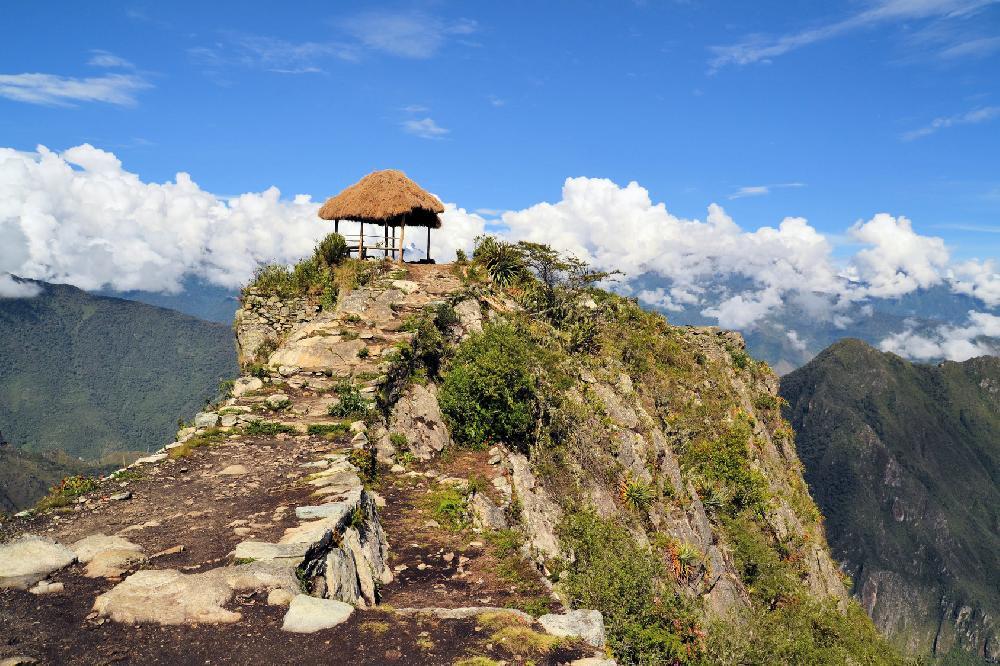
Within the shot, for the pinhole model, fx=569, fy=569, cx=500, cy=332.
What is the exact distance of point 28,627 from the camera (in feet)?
20.4

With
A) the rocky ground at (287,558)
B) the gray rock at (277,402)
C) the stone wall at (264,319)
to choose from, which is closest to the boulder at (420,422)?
the rocky ground at (287,558)

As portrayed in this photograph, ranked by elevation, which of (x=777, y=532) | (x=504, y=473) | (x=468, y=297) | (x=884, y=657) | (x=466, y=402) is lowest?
(x=884, y=657)

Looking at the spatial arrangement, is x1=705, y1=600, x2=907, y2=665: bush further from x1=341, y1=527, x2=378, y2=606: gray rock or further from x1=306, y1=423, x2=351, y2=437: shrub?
x1=306, y1=423, x2=351, y2=437: shrub

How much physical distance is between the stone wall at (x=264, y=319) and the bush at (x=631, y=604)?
51.5 ft

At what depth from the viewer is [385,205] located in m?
29.1

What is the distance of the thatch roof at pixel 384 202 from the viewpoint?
2906 centimetres

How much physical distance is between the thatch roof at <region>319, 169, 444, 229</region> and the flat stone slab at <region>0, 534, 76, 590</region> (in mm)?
22662

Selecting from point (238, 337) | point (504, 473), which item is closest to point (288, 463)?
point (504, 473)

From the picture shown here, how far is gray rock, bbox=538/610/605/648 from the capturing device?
22.3ft

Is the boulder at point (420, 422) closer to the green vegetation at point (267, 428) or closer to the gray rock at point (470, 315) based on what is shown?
the green vegetation at point (267, 428)

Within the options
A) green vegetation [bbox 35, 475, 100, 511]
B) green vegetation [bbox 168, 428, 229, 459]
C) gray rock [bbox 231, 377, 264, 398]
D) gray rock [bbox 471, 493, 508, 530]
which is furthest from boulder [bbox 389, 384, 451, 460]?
green vegetation [bbox 35, 475, 100, 511]

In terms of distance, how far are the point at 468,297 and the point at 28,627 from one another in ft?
56.8

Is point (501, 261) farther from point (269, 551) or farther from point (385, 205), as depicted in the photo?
point (269, 551)

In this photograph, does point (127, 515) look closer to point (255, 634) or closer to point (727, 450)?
point (255, 634)
